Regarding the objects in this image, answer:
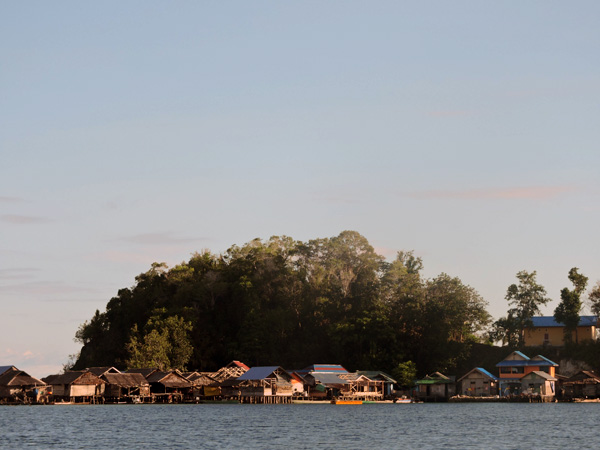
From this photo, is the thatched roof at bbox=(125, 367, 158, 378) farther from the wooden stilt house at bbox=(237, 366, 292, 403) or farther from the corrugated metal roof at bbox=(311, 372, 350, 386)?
the corrugated metal roof at bbox=(311, 372, 350, 386)

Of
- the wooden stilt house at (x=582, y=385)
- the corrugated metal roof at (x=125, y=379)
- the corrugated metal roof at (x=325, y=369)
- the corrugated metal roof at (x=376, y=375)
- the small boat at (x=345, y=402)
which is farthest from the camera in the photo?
the corrugated metal roof at (x=325, y=369)

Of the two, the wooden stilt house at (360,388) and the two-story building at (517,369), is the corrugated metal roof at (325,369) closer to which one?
the wooden stilt house at (360,388)

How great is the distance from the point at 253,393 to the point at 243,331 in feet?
43.2

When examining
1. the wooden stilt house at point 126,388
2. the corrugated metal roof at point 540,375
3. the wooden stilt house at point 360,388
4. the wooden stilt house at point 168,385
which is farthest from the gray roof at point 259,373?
the corrugated metal roof at point 540,375

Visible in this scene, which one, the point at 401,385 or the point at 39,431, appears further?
the point at 401,385

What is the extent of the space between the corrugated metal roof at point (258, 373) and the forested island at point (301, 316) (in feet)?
33.5

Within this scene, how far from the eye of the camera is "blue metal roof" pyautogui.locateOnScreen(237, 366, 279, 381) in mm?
109812

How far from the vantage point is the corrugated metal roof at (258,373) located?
360 ft

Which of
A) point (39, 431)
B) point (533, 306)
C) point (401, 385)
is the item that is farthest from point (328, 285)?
point (39, 431)

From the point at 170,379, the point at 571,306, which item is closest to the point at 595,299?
the point at 571,306

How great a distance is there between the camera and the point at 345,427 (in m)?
69.0

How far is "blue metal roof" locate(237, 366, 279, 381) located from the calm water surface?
53.8ft

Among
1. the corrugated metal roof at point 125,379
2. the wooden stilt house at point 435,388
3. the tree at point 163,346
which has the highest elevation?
the tree at point 163,346

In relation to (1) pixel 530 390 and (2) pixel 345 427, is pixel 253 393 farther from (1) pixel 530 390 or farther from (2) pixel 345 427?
(2) pixel 345 427
